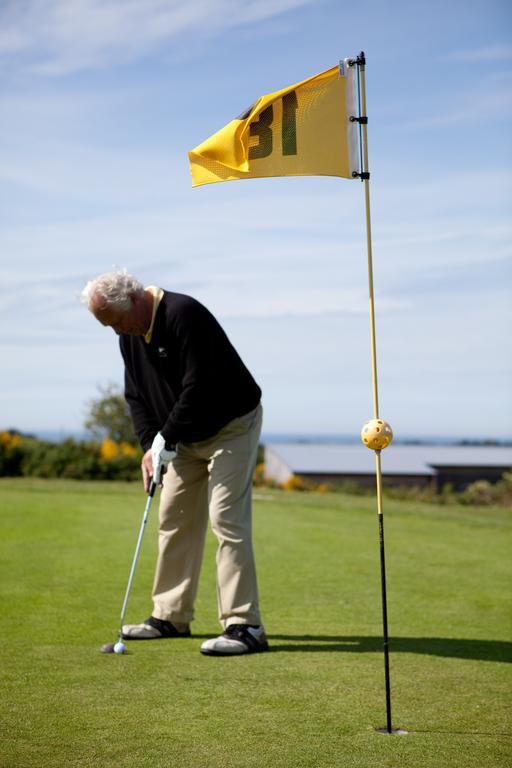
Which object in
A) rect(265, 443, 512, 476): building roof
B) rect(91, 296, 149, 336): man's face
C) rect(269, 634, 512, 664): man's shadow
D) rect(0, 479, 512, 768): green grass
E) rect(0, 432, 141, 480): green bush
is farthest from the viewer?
rect(265, 443, 512, 476): building roof

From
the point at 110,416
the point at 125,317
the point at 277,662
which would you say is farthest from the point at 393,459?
the point at 277,662

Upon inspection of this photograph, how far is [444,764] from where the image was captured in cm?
317

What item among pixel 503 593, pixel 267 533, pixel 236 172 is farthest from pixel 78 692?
pixel 267 533

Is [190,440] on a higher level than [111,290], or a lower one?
lower

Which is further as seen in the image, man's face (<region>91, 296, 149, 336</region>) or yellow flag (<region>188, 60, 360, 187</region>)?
man's face (<region>91, 296, 149, 336</region>)

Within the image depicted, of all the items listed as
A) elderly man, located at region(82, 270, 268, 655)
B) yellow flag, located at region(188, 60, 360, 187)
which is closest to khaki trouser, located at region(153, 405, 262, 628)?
elderly man, located at region(82, 270, 268, 655)

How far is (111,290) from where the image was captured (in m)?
4.91

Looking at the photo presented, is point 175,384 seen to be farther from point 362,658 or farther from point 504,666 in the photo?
point 504,666

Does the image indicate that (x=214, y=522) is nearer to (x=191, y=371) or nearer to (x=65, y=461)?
(x=191, y=371)

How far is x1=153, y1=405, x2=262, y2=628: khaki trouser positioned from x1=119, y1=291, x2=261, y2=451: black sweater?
0.44ft

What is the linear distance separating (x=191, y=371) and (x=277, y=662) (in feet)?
4.89

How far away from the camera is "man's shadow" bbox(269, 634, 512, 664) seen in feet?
15.8

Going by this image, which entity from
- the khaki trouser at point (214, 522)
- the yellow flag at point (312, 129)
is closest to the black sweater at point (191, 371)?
the khaki trouser at point (214, 522)

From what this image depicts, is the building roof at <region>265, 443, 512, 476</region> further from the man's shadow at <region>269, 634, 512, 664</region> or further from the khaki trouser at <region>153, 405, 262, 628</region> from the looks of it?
the man's shadow at <region>269, 634, 512, 664</region>
